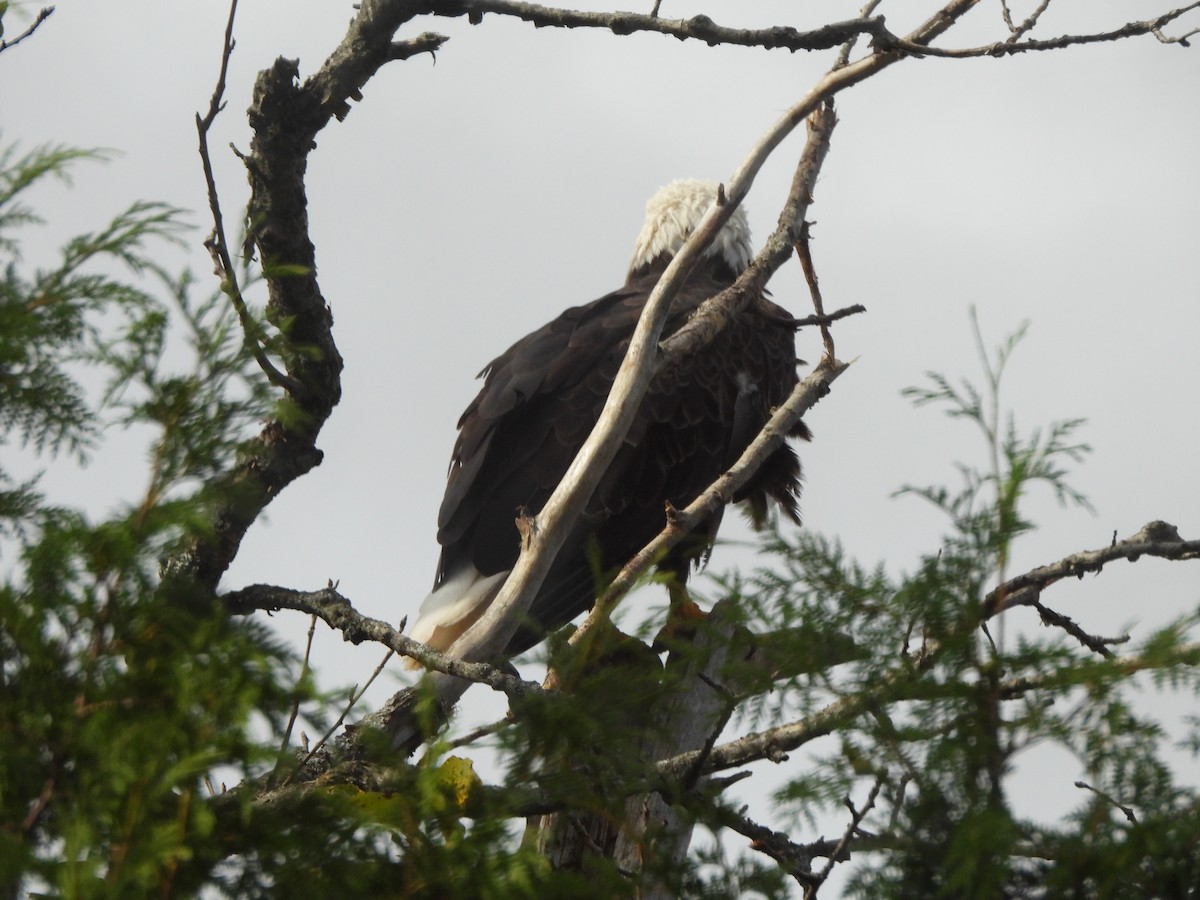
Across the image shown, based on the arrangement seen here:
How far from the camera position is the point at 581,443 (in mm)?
4672

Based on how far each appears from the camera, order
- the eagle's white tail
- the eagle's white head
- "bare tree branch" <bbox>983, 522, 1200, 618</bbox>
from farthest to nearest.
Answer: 1. the eagle's white head
2. the eagle's white tail
3. "bare tree branch" <bbox>983, 522, 1200, 618</bbox>

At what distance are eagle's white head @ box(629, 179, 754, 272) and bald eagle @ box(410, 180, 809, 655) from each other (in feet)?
3.16

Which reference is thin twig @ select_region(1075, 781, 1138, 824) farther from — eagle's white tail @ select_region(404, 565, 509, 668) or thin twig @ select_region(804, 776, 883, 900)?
eagle's white tail @ select_region(404, 565, 509, 668)

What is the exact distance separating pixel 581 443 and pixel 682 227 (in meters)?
1.95

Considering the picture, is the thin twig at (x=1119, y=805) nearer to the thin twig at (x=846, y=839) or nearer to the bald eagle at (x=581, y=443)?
the thin twig at (x=846, y=839)

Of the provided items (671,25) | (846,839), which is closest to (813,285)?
(671,25)

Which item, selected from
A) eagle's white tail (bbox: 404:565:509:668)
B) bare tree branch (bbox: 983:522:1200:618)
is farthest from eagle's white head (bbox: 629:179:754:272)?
bare tree branch (bbox: 983:522:1200:618)

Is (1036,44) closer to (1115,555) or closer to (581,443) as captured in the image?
(1115,555)

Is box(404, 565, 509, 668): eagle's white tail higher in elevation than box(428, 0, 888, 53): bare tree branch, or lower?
lower

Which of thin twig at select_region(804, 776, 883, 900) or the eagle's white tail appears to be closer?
thin twig at select_region(804, 776, 883, 900)

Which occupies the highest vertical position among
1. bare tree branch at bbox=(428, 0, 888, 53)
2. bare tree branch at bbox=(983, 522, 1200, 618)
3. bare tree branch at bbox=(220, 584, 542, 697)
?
bare tree branch at bbox=(428, 0, 888, 53)

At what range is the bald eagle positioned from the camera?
15.1 feet

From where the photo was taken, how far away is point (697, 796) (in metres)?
2.00

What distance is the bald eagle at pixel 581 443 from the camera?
4.61m
